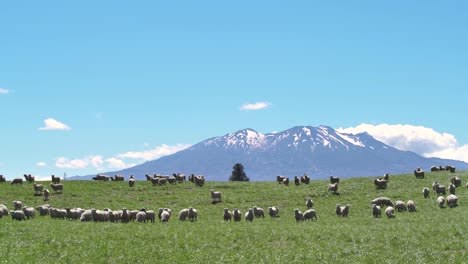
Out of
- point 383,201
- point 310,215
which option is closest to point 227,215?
point 310,215

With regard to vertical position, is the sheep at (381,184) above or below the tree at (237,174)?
below

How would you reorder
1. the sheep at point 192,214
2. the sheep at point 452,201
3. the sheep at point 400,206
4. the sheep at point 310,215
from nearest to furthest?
1. the sheep at point 310,215
2. the sheep at point 192,214
3. the sheep at point 400,206
4. the sheep at point 452,201

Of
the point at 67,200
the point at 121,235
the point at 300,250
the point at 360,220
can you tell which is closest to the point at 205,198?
the point at 67,200

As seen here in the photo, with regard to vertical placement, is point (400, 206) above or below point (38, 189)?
below

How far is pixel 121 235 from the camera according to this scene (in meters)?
33.3

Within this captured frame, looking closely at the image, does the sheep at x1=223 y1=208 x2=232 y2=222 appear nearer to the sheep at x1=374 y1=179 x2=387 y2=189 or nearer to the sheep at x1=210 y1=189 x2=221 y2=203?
the sheep at x1=210 y1=189 x2=221 y2=203

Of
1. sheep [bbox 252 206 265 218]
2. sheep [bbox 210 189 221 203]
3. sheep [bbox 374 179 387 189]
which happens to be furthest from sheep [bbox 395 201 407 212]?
sheep [bbox 210 189 221 203]

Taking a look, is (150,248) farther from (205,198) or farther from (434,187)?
(434,187)

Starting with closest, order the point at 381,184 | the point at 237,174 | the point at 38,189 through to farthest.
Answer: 1. the point at 38,189
2. the point at 381,184
3. the point at 237,174

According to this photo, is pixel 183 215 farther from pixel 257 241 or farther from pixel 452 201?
pixel 452 201

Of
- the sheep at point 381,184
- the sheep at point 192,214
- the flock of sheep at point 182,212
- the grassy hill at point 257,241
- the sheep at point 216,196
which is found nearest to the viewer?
the grassy hill at point 257,241

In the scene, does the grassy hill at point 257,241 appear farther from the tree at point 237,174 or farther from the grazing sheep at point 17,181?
the tree at point 237,174

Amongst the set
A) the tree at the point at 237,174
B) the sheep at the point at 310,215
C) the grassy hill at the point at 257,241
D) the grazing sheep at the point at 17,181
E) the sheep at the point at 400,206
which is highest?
the tree at the point at 237,174

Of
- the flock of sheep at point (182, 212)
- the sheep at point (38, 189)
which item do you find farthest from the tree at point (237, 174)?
the flock of sheep at point (182, 212)
